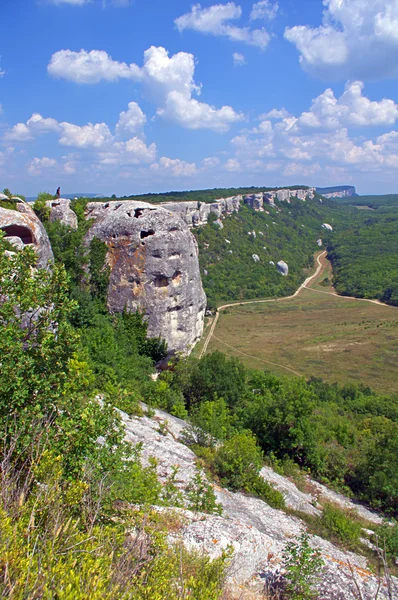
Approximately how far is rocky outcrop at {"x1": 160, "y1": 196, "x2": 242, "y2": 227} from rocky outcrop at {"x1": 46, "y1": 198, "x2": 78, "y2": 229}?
4631cm

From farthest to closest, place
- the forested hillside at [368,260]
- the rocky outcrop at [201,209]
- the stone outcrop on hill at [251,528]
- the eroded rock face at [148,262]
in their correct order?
the forested hillside at [368,260] < the rocky outcrop at [201,209] < the eroded rock face at [148,262] < the stone outcrop on hill at [251,528]

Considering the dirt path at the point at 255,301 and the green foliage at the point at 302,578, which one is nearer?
the green foliage at the point at 302,578

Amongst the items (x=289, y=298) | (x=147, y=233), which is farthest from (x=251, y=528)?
(x=289, y=298)

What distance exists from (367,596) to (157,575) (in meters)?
4.04

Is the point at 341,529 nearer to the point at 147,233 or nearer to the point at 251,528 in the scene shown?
the point at 251,528

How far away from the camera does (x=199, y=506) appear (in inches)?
321

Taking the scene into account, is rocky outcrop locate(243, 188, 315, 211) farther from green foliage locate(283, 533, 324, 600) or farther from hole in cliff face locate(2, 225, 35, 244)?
green foliage locate(283, 533, 324, 600)

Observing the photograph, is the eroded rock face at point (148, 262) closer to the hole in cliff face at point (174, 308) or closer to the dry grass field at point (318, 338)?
the hole in cliff face at point (174, 308)

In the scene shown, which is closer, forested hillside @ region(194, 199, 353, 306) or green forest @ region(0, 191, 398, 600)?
green forest @ region(0, 191, 398, 600)

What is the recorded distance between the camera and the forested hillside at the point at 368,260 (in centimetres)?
7181

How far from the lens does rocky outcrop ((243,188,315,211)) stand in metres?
110

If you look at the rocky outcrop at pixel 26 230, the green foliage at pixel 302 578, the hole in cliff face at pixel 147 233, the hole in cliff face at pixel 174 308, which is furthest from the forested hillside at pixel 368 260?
the green foliage at pixel 302 578

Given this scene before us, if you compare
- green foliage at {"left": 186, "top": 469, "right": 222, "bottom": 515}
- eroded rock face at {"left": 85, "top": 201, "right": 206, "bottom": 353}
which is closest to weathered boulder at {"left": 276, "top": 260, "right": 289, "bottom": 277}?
eroded rock face at {"left": 85, "top": 201, "right": 206, "bottom": 353}

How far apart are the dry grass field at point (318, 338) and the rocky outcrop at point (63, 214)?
83.6 ft
